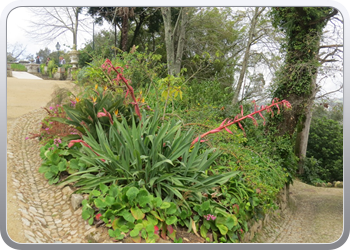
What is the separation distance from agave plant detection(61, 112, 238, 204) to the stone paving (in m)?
0.34

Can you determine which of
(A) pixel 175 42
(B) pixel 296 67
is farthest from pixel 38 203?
(A) pixel 175 42

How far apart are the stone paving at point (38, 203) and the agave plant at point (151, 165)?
338mm

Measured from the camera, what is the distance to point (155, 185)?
2924 millimetres

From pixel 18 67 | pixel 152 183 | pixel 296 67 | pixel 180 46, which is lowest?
pixel 152 183

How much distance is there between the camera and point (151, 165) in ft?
9.55

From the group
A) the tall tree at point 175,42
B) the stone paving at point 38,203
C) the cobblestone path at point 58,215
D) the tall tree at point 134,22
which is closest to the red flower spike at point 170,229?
the cobblestone path at point 58,215

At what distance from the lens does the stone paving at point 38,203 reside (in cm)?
240

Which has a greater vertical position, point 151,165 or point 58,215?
point 151,165

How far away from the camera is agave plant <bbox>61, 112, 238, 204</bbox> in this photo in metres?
2.80

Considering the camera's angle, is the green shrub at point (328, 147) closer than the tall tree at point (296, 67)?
Yes

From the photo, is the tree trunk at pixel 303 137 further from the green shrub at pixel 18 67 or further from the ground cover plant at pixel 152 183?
the green shrub at pixel 18 67

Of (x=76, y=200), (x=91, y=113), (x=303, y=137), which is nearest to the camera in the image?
(x=76, y=200)

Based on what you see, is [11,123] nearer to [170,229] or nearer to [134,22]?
[170,229]

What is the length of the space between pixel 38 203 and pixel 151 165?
124 cm
